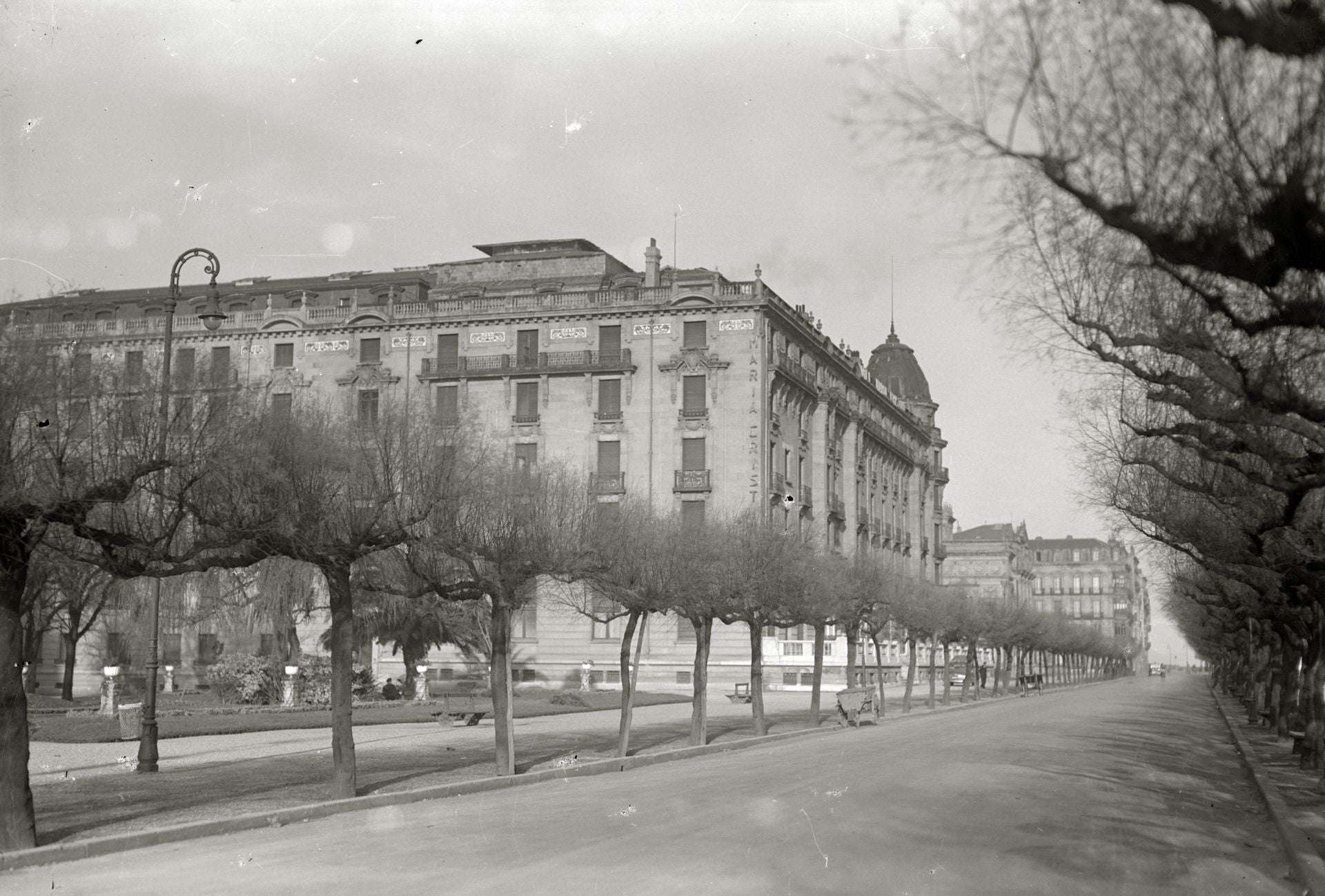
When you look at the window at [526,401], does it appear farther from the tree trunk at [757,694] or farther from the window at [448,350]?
the tree trunk at [757,694]

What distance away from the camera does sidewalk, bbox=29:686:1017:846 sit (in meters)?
17.7

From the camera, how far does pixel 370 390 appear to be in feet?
230

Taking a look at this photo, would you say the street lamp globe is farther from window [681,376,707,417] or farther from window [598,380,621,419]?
window [598,380,621,419]

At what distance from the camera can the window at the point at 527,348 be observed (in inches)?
2815

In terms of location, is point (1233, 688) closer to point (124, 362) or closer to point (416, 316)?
point (416, 316)

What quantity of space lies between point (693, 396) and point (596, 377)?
197 inches

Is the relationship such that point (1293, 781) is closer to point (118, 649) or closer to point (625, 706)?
point (625, 706)

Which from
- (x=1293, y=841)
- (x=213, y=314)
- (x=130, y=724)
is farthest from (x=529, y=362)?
(x=1293, y=841)

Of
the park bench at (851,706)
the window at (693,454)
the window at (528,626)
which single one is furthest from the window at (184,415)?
the window at (528,626)

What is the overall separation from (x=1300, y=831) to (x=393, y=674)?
193 feet

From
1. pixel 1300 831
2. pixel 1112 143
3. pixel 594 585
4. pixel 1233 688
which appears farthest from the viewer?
pixel 1233 688

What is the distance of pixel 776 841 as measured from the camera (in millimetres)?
14336

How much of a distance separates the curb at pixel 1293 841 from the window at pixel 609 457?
4590 cm

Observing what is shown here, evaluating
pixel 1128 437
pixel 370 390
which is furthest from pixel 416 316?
pixel 1128 437
